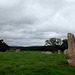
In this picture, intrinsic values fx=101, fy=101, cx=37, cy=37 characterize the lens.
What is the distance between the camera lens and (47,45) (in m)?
60.7

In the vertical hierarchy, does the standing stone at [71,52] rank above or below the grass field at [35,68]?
above

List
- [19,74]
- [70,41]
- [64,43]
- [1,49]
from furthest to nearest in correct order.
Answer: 1. [64,43]
2. [1,49]
3. [70,41]
4. [19,74]

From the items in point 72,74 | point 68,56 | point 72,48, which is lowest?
point 72,74

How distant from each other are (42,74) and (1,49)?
165ft

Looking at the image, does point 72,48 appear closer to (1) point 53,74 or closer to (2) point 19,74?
(1) point 53,74

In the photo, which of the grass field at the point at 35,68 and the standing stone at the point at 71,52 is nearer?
the grass field at the point at 35,68

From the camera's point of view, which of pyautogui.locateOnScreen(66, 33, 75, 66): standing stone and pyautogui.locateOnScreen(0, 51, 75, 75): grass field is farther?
pyautogui.locateOnScreen(66, 33, 75, 66): standing stone

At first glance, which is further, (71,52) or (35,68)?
(71,52)

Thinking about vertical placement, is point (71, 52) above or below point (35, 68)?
above

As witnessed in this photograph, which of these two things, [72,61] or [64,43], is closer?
[72,61]

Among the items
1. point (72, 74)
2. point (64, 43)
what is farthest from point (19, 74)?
point (64, 43)

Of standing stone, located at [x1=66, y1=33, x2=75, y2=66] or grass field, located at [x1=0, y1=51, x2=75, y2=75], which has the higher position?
standing stone, located at [x1=66, y1=33, x2=75, y2=66]

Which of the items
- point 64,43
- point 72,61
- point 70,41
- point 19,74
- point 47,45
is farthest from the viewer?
point 64,43

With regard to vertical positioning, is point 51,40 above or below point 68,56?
above
